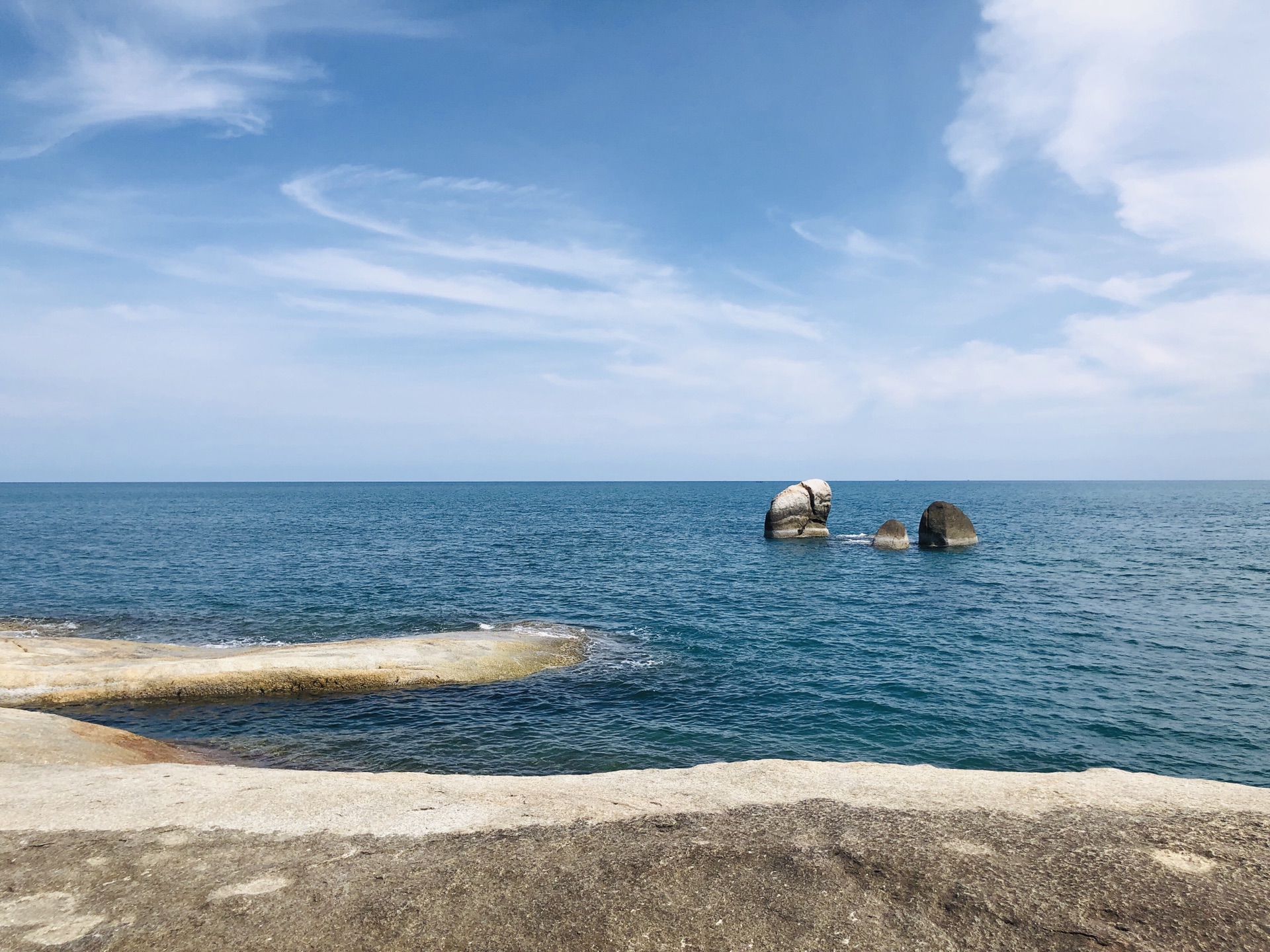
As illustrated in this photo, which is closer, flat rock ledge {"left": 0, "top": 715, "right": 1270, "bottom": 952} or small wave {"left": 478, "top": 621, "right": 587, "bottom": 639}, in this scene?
flat rock ledge {"left": 0, "top": 715, "right": 1270, "bottom": 952}

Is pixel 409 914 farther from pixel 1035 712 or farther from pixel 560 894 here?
pixel 1035 712

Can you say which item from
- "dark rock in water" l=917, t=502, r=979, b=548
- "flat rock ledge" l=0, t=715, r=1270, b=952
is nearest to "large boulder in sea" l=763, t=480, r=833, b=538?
"dark rock in water" l=917, t=502, r=979, b=548

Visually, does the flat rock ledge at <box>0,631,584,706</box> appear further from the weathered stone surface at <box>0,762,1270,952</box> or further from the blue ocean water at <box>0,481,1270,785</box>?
the weathered stone surface at <box>0,762,1270,952</box>

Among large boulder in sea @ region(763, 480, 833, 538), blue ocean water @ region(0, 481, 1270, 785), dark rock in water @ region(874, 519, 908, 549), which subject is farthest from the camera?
large boulder in sea @ region(763, 480, 833, 538)

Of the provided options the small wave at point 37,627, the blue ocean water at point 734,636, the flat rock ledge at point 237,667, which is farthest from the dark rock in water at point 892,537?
the small wave at point 37,627

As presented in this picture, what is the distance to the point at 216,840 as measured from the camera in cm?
1013

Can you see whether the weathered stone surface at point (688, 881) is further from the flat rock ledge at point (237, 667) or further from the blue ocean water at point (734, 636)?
the flat rock ledge at point (237, 667)

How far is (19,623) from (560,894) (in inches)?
1664

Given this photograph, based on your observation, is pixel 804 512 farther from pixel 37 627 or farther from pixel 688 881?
pixel 688 881

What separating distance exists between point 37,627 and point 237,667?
62.6 feet

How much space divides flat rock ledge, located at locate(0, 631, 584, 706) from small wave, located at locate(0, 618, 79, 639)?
721cm

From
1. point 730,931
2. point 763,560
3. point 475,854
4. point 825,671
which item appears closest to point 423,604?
point 825,671

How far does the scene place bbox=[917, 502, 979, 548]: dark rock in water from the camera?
60344mm

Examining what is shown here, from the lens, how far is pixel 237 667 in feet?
83.7
